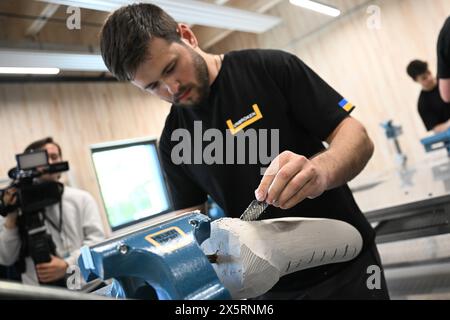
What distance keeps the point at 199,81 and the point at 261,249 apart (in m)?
0.40

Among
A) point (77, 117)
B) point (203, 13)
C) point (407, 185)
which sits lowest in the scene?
point (407, 185)

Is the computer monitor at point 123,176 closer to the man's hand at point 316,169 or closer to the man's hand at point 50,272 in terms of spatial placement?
the man's hand at point 50,272

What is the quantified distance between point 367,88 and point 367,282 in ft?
1.92

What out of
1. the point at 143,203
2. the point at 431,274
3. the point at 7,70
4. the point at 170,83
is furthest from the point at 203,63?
the point at 143,203

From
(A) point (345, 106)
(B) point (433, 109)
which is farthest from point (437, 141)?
(A) point (345, 106)

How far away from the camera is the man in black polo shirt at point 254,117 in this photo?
58 centimetres

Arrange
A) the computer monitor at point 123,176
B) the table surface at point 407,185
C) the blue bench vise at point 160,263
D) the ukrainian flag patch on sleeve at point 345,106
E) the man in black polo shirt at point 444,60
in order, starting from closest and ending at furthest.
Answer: the blue bench vise at point 160,263
the ukrainian flag patch on sleeve at point 345,106
the man in black polo shirt at point 444,60
the table surface at point 407,185
the computer monitor at point 123,176

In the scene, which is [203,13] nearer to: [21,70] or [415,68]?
[21,70]

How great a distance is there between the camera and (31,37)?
52cm

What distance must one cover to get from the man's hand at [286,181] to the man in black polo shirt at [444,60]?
0.80 meters

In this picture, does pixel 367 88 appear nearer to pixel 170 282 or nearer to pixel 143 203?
pixel 170 282

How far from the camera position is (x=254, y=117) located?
0.63 meters

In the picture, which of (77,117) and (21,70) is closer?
(21,70)

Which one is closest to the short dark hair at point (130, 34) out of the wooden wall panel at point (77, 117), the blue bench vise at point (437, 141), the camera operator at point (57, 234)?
the wooden wall panel at point (77, 117)
